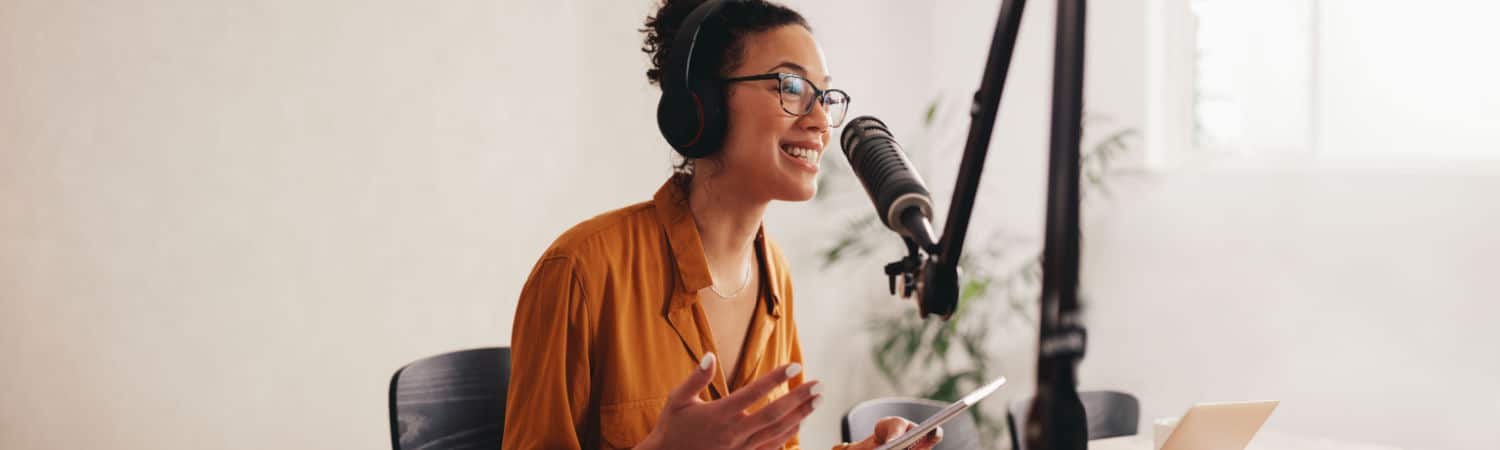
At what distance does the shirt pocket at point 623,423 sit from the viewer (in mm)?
1298

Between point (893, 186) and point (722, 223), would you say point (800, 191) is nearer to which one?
point (722, 223)

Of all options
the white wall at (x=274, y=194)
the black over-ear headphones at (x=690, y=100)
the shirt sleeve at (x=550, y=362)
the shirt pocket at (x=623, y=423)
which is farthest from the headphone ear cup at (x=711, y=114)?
the white wall at (x=274, y=194)

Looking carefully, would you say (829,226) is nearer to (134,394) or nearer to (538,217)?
(538,217)

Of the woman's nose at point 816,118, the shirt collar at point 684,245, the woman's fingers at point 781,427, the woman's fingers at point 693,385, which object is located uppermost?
the woman's nose at point 816,118

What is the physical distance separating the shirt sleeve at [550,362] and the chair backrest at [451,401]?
1.70ft

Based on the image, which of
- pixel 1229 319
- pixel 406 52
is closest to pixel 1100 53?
pixel 1229 319

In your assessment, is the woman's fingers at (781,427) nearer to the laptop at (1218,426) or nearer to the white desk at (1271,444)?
the laptop at (1218,426)

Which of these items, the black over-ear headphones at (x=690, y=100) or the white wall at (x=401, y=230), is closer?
the black over-ear headphones at (x=690, y=100)

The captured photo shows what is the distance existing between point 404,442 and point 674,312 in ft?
2.05

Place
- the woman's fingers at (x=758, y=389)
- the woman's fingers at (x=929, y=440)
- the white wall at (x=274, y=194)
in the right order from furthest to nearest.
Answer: the white wall at (x=274, y=194) → the woman's fingers at (x=929, y=440) → the woman's fingers at (x=758, y=389)

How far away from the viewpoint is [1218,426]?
55.8 inches

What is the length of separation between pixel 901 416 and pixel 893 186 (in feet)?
5.32

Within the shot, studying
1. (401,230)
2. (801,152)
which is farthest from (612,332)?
(401,230)

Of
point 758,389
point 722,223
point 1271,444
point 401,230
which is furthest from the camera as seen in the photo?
point 401,230
